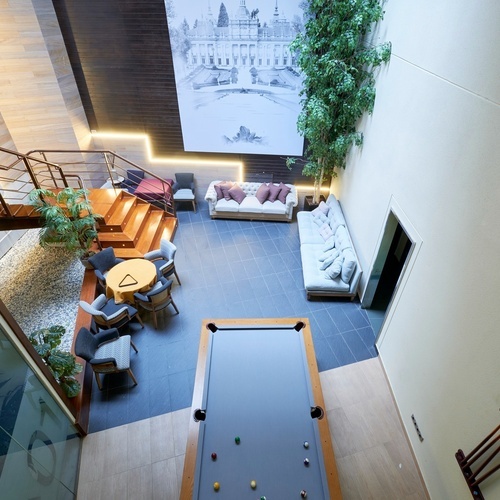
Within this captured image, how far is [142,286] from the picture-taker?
206 inches

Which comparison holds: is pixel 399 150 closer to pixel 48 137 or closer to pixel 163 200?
pixel 163 200

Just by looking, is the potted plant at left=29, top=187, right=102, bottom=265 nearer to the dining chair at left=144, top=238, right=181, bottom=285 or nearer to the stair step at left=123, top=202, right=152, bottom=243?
the stair step at left=123, top=202, right=152, bottom=243

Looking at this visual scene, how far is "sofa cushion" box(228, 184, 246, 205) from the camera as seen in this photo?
7832 millimetres

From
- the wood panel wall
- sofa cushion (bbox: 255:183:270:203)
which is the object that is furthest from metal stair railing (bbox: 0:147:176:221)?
sofa cushion (bbox: 255:183:270:203)

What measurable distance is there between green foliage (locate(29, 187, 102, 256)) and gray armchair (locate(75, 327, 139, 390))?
1903mm

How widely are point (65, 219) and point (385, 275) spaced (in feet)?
19.4

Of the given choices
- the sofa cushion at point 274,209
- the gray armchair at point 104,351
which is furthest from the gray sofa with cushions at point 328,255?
the gray armchair at point 104,351

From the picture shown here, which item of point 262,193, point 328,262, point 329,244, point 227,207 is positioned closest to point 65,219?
point 227,207

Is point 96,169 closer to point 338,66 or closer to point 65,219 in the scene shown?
point 65,219

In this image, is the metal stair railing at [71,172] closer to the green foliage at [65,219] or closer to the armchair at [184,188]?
Result: the armchair at [184,188]

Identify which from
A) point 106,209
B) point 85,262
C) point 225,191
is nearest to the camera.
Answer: point 85,262

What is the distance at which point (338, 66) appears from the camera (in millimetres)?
5691

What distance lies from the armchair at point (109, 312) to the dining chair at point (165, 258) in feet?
2.82

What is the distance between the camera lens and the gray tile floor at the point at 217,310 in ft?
14.4
